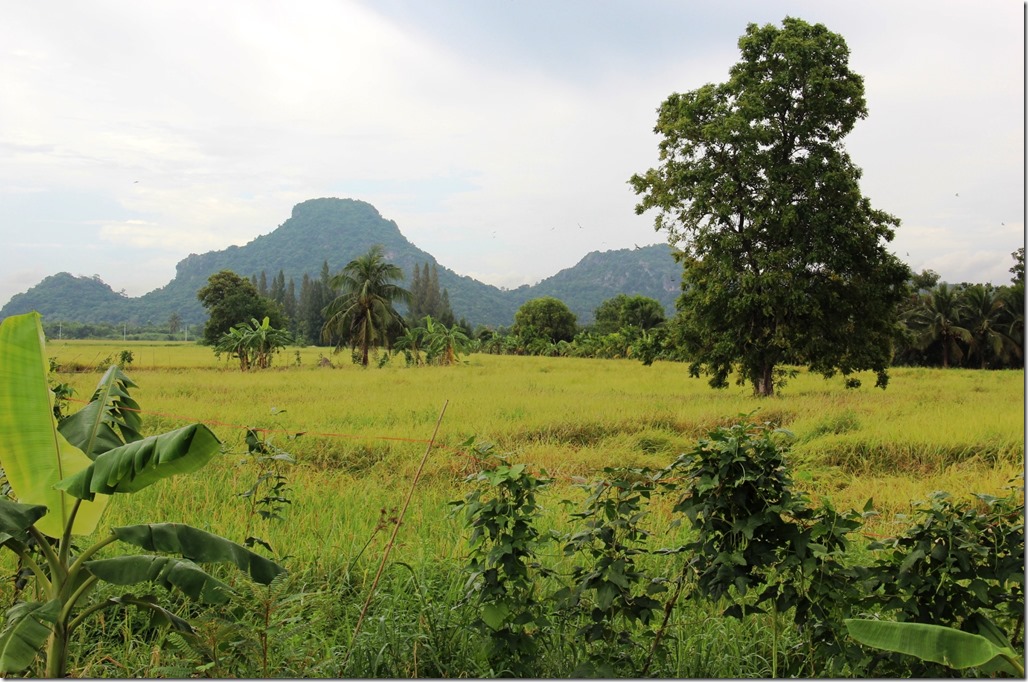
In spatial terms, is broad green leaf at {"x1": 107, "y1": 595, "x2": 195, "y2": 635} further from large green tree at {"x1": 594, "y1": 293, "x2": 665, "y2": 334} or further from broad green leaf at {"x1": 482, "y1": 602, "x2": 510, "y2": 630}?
large green tree at {"x1": 594, "y1": 293, "x2": 665, "y2": 334}

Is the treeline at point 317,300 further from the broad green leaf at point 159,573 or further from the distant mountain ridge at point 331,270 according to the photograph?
the broad green leaf at point 159,573

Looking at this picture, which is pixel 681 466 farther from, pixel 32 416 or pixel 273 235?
pixel 273 235

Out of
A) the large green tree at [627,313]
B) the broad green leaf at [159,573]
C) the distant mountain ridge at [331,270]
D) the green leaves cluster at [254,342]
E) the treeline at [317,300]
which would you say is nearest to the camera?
the broad green leaf at [159,573]

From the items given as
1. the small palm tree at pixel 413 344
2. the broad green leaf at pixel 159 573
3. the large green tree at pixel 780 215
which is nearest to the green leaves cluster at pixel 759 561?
the broad green leaf at pixel 159 573

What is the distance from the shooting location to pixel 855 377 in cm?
409

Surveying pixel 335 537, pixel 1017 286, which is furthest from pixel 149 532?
pixel 1017 286

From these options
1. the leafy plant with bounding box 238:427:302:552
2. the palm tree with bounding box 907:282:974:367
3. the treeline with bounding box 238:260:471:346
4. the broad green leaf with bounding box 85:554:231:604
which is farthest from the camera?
the treeline with bounding box 238:260:471:346

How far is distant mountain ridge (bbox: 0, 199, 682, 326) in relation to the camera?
12.3 ft

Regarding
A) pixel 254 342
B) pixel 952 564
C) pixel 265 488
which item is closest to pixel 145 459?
pixel 265 488

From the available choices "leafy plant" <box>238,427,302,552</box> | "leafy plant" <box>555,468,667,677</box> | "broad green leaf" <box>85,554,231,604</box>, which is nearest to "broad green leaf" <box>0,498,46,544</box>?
"broad green leaf" <box>85,554,231,604</box>

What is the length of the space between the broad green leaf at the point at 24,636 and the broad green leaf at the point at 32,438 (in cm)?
30

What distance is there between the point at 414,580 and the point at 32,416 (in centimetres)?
134

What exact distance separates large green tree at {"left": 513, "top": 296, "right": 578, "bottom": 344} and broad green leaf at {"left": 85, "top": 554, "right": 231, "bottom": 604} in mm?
3292

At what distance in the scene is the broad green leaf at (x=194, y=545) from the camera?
175 cm
